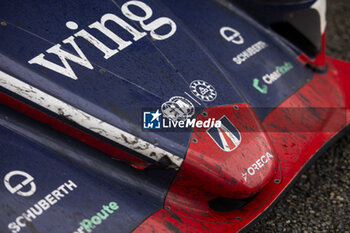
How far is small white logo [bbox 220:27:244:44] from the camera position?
8.55 ft

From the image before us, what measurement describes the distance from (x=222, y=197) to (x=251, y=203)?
0.15 m

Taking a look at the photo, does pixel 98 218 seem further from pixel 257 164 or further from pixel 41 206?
pixel 257 164

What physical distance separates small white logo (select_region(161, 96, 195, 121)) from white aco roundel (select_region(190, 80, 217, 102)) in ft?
0.24

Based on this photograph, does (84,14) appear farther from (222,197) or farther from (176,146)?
(222,197)

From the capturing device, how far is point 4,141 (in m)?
2.05

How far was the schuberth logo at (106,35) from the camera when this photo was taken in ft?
6.91

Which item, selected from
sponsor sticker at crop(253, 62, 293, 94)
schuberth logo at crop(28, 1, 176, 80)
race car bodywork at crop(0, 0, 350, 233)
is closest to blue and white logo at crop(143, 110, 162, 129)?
race car bodywork at crop(0, 0, 350, 233)

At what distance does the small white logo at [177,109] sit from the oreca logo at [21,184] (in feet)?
1.82

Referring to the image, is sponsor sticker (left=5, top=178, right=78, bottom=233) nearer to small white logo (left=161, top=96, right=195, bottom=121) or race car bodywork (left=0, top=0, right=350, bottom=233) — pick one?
race car bodywork (left=0, top=0, right=350, bottom=233)

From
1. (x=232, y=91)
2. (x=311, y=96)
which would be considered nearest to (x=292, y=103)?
(x=311, y=96)

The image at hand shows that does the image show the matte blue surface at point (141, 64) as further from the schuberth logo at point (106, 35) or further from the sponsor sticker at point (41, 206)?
the sponsor sticker at point (41, 206)

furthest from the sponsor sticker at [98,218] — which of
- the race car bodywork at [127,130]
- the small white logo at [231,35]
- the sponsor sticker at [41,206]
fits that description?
the small white logo at [231,35]

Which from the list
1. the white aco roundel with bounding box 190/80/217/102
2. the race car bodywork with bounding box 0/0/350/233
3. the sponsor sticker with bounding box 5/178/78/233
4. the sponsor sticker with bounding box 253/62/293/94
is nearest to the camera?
the sponsor sticker with bounding box 5/178/78/233

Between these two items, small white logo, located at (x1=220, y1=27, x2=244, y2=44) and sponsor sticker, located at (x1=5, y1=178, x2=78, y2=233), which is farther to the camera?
small white logo, located at (x1=220, y1=27, x2=244, y2=44)
